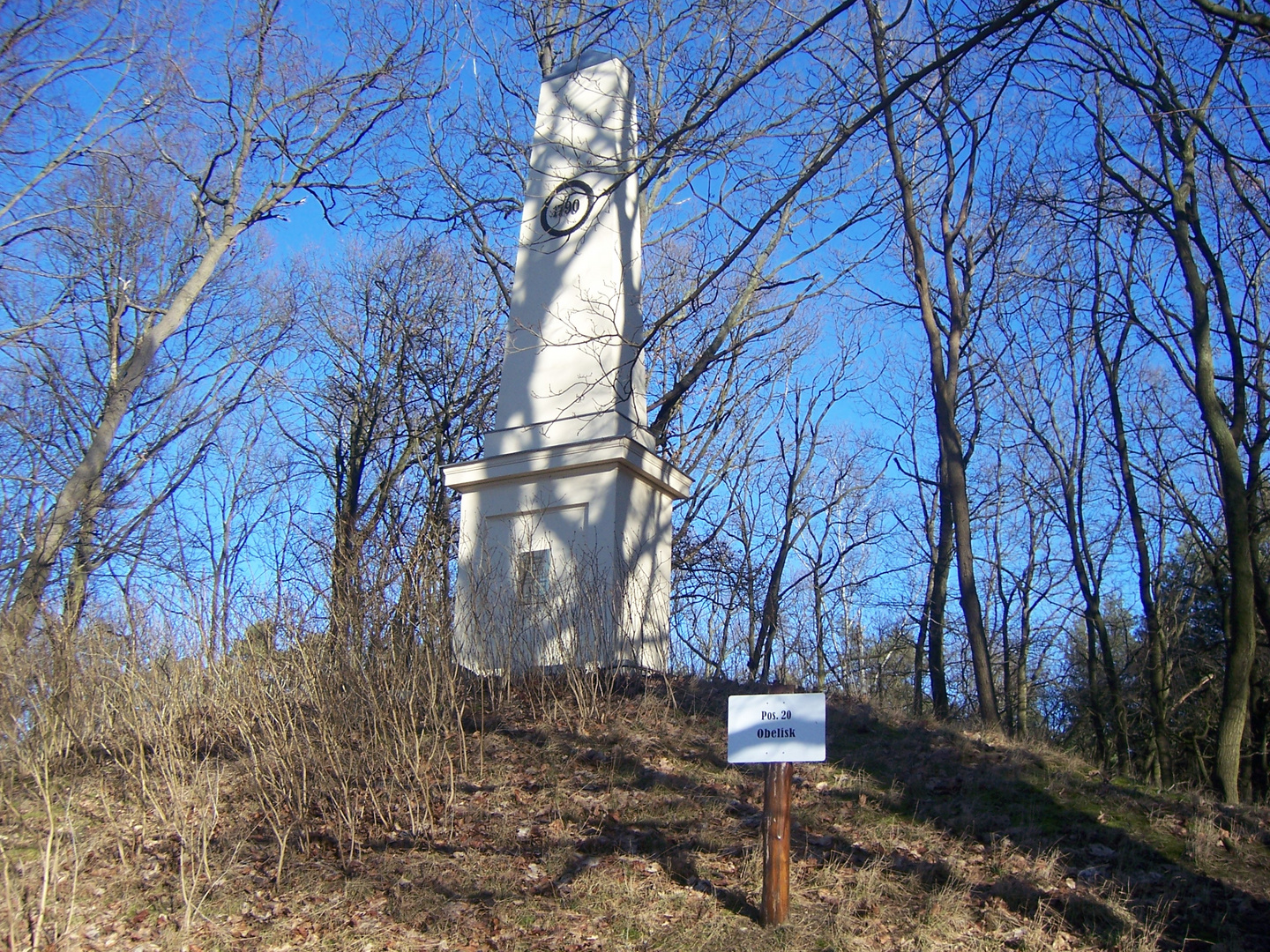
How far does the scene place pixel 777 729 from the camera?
4.41 meters

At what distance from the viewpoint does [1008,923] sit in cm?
433

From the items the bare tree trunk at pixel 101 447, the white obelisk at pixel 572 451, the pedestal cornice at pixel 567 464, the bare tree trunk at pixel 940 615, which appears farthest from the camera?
the bare tree trunk at pixel 940 615

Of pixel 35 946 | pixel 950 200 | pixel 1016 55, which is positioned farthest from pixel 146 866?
pixel 950 200

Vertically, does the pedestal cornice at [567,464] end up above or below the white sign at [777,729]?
above

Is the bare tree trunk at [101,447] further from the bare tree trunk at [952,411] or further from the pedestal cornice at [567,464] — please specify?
the bare tree trunk at [952,411]

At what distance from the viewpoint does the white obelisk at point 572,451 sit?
7363 millimetres

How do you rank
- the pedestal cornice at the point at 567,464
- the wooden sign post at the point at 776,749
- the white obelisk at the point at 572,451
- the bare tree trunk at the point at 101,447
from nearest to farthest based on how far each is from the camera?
the wooden sign post at the point at 776,749
the white obelisk at the point at 572,451
the pedestal cornice at the point at 567,464
the bare tree trunk at the point at 101,447

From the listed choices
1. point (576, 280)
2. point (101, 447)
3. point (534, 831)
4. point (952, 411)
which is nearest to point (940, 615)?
point (952, 411)

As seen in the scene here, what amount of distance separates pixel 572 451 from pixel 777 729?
13.4ft

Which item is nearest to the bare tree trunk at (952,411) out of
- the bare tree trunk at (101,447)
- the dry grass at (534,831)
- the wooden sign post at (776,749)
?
the dry grass at (534,831)

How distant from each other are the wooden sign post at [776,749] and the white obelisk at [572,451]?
2564 mm

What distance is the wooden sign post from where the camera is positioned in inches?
171

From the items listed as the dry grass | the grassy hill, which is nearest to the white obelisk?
the dry grass

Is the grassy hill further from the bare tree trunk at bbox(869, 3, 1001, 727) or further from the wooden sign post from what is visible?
the bare tree trunk at bbox(869, 3, 1001, 727)
